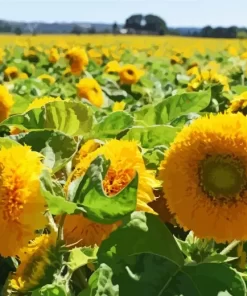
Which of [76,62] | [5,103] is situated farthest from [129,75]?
[5,103]

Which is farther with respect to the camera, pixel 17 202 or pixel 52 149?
pixel 52 149

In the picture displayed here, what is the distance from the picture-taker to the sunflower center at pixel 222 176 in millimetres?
1012

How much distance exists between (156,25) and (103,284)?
3630 centimetres

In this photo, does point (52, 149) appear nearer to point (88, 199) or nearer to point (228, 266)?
point (88, 199)

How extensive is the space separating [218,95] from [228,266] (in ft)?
6.23

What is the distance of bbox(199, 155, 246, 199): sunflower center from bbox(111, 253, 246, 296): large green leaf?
0.10 m

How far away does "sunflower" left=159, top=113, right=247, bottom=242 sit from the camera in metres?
1.00

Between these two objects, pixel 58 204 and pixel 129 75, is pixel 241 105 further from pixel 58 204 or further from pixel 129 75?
pixel 129 75

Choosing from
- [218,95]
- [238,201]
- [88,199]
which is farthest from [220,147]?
[218,95]

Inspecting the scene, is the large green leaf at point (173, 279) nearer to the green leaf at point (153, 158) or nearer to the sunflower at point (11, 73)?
the green leaf at point (153, 158)

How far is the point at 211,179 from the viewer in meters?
1.02

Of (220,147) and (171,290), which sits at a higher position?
(220,147)

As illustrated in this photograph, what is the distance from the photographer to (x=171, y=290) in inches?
39.5

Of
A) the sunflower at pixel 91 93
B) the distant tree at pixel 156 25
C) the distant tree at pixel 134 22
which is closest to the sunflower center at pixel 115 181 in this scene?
the sunflower at pixel 91 93
